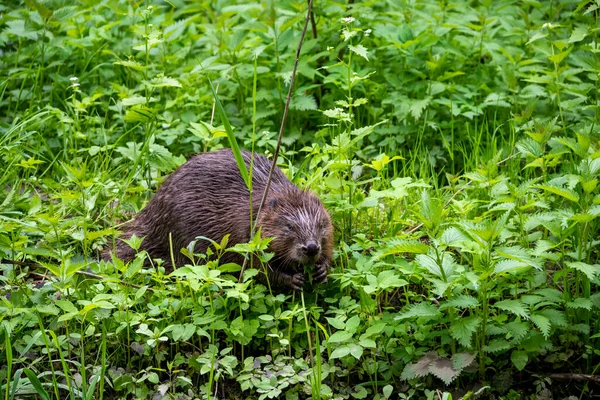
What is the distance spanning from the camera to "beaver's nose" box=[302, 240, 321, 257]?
3813mm

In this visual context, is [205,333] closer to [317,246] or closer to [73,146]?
[317,246]

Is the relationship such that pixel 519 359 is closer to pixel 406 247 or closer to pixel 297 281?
pixel 406 247

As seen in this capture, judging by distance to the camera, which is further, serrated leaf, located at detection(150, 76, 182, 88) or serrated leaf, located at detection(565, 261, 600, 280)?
serrated leaf, located at detection(150, 76, 182, 88)

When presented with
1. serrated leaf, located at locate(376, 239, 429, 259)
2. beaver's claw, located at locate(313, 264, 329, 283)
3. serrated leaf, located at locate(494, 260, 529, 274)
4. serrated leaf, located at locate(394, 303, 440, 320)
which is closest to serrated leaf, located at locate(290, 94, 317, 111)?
beaver's claw, located at locate(313, 264, 329, 283)

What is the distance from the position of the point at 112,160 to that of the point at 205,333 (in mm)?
1835

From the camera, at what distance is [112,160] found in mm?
4961

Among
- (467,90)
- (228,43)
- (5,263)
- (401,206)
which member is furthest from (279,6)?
(5,263)

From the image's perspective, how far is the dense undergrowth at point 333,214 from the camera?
3.43 metres

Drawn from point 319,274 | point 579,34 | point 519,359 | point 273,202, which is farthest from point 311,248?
point 579,34

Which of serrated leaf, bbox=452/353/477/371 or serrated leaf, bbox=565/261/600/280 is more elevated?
serrated leaf, bbox=565/261/600/280

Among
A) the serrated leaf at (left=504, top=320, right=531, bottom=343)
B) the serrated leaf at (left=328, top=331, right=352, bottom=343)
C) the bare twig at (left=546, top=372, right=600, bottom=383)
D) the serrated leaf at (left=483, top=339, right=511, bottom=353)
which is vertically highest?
the serrated leaf at (left=504, top=320, right=531, bottom=343)

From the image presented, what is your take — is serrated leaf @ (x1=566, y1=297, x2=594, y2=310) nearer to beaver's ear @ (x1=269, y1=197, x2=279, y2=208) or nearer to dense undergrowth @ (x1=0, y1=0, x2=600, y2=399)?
dense undergrowth @ (x1=0, y1=0, x2=600, y2=399)

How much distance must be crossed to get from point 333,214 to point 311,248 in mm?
536

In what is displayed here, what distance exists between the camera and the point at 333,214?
4312mm
